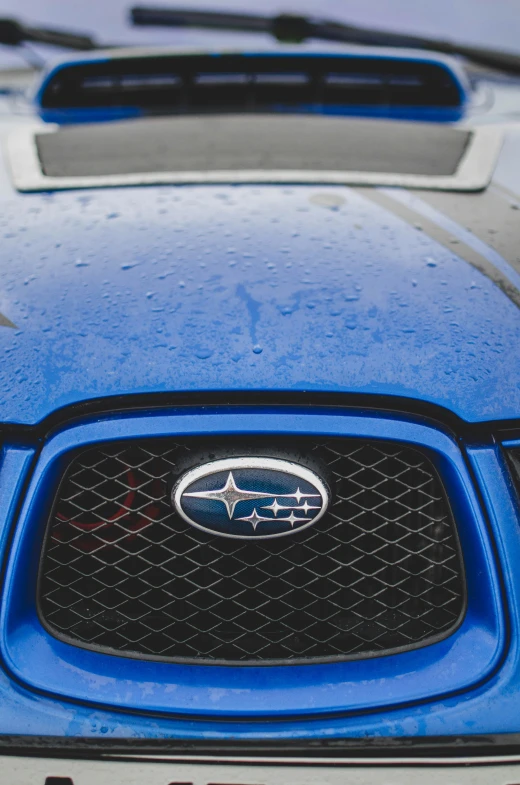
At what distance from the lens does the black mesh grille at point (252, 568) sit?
0.99m

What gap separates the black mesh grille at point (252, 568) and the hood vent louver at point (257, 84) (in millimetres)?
1432

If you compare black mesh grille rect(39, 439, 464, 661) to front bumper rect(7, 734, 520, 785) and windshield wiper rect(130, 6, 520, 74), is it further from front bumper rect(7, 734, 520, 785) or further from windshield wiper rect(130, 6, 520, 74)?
windshield wiper rect(130, 6, 520, 74)

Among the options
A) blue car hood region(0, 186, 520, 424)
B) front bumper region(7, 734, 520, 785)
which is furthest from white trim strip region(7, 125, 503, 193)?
front bumper region(7, 734, 520, 785)

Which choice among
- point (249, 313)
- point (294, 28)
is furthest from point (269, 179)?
point (294, 28)

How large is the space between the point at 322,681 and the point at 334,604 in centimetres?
10

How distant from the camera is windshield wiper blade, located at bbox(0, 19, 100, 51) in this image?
8.31 ft

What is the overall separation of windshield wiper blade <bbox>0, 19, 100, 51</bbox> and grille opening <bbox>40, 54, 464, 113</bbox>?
44cm

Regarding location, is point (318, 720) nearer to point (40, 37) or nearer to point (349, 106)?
point (349, 106)

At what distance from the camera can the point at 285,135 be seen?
1.65 m

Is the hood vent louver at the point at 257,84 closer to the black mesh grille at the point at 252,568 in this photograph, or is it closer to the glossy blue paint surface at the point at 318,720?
the black mesh grille at the point at 252,568

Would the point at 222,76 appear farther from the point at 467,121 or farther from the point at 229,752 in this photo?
the point at 229,752

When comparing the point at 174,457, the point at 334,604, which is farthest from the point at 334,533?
the point at 174,457

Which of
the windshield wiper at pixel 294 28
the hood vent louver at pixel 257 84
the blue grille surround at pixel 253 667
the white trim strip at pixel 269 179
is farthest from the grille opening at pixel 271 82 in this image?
the blue grille surround at pixel 253 667

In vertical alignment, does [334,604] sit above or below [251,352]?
below
